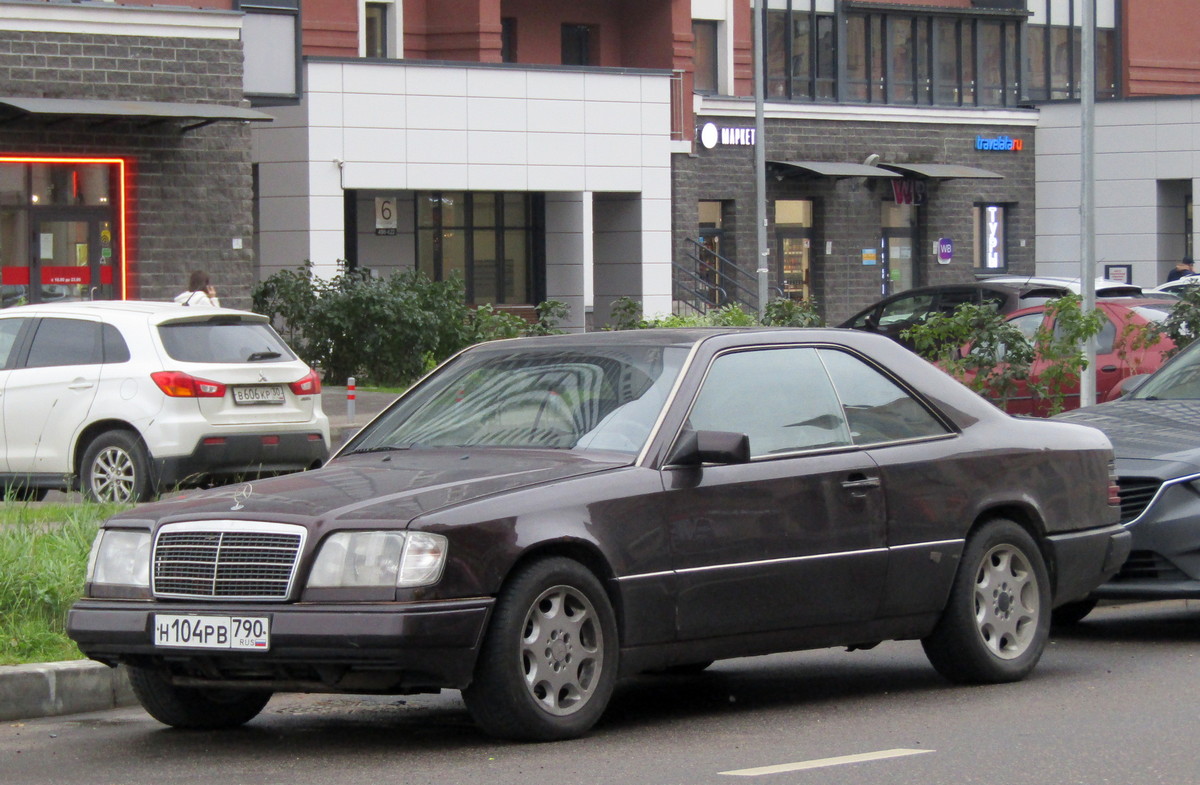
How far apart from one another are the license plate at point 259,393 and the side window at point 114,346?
85 centimetres

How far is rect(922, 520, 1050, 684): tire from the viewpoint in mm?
8078

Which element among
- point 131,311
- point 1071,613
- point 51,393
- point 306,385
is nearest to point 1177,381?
point 1071,613

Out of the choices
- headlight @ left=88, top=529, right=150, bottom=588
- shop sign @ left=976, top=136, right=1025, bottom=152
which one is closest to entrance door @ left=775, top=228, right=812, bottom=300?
shop sign @ left=976, top=136, right=1025, bottom=152

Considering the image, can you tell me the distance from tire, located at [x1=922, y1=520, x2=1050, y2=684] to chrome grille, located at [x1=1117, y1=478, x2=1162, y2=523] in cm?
127

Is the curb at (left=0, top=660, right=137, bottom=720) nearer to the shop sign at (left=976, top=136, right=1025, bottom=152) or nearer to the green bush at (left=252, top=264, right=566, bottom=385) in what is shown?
the green bush at (left=252, top=264, right=566, bottom=385)

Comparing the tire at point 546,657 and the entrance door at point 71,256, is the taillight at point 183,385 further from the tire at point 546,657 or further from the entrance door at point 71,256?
the entrance door at point 71,256

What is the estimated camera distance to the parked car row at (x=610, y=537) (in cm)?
656

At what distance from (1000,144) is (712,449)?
40556 mm

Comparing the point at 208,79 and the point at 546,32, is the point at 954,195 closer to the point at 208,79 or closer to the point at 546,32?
the point at 546,32

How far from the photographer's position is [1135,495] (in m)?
9.54

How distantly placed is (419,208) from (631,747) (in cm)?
3113

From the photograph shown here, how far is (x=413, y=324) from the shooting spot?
27219 millimetres

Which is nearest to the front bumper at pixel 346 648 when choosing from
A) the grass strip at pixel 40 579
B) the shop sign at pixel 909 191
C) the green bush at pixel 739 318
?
the grass strip at pixel 40 579

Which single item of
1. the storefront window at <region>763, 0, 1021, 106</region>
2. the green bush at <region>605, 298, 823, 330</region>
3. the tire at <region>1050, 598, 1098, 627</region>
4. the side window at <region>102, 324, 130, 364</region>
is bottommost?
the tire at <region>1050, 598, 1098, 627</region>
